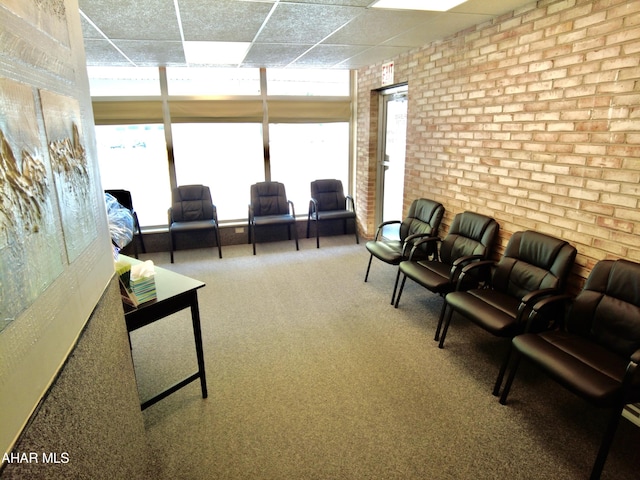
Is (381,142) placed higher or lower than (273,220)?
higher

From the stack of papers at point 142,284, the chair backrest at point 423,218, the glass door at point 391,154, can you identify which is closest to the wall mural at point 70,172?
the stack of papers at point 142,284

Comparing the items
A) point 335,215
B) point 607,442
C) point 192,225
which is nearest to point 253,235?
point 192,225

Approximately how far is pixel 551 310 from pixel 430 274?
0.97 metres

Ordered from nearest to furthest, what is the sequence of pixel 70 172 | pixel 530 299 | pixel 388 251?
1. pixel 70 172
2. pixel 530 299
3. pixel 388 251

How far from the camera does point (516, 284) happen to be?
8.80 feet

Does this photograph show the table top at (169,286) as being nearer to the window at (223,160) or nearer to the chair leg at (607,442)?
the chair leg at (607,442)

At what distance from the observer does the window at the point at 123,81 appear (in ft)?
16.1

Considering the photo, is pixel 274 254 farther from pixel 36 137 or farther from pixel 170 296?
pixel 36 137

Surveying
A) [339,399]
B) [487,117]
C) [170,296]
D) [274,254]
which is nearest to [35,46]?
[170,296]

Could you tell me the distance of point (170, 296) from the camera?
2.05m

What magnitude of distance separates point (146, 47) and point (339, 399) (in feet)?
12.5

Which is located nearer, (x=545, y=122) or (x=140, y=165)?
(x=545, y=122)

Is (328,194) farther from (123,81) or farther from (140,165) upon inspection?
(123,81)

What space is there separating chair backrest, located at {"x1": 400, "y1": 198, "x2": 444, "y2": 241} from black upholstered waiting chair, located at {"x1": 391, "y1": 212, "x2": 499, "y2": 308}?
0.76ft
